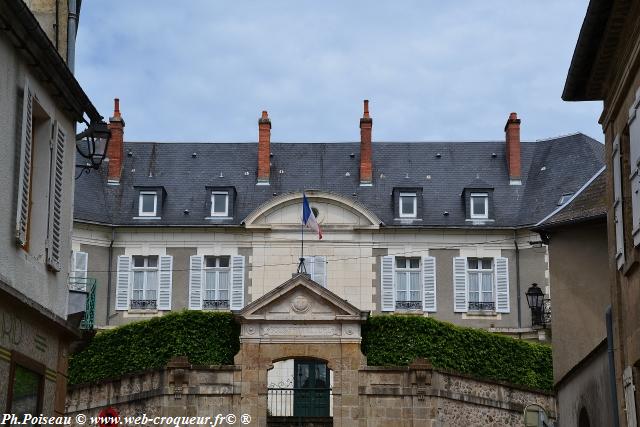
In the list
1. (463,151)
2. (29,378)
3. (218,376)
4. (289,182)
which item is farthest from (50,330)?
(463,151)

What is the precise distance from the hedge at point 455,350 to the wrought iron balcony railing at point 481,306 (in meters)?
6.83

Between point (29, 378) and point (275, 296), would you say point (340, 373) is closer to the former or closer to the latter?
point (275, 296)

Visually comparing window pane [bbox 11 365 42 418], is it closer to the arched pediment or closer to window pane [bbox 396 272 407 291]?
the arched pediment

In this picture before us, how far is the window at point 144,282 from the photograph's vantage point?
36.8 m

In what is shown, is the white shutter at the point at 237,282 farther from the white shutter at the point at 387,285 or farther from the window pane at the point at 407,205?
the window pane at the point at 407,205

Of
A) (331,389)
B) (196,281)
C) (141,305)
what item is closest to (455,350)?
(331,389)

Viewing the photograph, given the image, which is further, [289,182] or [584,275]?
[289,182]

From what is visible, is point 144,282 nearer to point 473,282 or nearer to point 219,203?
point 219,203

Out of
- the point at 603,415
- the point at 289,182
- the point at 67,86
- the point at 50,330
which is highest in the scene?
the point at 289,182

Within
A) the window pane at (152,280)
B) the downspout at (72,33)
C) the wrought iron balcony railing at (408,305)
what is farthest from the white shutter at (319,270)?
the downspout at (72,33)

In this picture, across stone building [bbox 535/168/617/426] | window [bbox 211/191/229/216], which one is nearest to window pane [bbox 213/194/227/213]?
window [bbox 211/191/229/216]

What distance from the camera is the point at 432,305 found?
36656 millimetres

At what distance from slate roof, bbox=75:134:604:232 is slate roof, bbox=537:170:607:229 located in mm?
18007

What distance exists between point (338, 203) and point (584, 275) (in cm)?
1814
